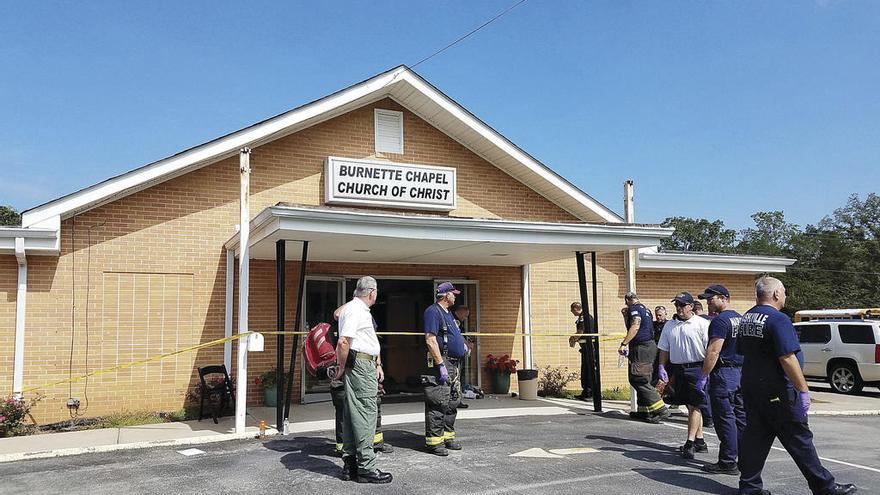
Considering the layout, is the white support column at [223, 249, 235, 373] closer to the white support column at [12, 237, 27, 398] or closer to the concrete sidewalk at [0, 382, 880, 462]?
the concrete sidewalk at [0, 382, 880, 462]

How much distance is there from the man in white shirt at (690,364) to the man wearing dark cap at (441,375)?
2.52 meters

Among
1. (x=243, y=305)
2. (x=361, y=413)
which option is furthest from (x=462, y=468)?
(x=243, y=305)

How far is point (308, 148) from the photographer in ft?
41.3

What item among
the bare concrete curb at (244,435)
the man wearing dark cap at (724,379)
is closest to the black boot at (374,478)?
the bare concrete curb at (244,435)

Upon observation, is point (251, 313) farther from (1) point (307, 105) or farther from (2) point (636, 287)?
(2) point (636, 287)

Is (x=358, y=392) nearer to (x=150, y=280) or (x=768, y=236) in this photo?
(x=150, y=280)

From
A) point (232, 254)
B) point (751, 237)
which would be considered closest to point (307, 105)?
point (232, 254)

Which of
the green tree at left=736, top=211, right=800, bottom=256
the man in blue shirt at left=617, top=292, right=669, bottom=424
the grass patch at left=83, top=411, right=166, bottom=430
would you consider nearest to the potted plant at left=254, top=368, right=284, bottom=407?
the grass patch at left=83, top=411, right=166, bottom=430

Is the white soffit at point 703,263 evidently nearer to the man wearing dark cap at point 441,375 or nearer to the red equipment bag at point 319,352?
the man wearing dark cap at point 441,375

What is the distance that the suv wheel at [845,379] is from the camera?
16.6 metres

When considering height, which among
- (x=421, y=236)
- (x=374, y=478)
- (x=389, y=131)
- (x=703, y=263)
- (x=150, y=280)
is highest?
(x=389, y=131)

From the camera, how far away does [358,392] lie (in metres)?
6.61

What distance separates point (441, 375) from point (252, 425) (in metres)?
3.54

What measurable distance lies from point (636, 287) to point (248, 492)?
37.1 feet
